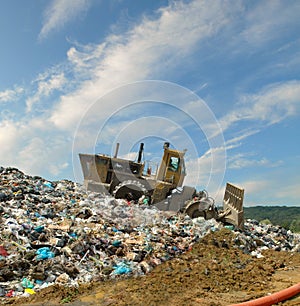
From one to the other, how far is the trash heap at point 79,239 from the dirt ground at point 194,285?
0.40 meters

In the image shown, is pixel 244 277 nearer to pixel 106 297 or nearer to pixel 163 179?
pixel 106 297

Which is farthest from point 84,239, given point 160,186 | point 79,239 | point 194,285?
point 160,186

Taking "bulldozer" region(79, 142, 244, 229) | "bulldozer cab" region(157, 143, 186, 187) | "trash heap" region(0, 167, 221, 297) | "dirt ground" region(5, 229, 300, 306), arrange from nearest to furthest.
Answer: "dirt ground" region(5, 229, 300, 306) < "trash heap" region(0, 167, 221, 297) < "bulldozer" region(79, 142, 244, 229) < "bulldozer cab" region(157, 143, 186, 187)

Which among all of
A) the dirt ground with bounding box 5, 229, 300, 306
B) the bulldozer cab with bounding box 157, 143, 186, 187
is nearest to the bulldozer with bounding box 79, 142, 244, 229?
the bulldozer cab with bounding box 157, 143, 186, 187

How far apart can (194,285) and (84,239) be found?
2.60 meters

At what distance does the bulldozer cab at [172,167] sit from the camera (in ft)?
38.8

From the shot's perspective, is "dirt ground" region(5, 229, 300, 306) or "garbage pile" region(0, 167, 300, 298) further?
"garbage pile" region(0, 167, 300, 298)

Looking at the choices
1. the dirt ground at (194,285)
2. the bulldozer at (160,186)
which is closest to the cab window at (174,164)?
the bulldozer at (160,186)

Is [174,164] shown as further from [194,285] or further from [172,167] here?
[194,285]

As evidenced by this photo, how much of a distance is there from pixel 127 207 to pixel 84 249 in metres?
3.87

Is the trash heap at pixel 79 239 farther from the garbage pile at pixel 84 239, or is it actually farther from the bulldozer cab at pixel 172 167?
the bulldozer cab at pixel 172 167

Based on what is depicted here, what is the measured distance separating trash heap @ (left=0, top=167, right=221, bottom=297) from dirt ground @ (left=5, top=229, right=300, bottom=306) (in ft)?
1.30

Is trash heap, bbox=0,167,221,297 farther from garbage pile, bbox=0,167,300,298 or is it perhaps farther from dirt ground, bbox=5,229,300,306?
dirt ground, bbox=5,229,300,306

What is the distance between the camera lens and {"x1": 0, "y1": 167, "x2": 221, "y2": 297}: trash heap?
541 centimetres
